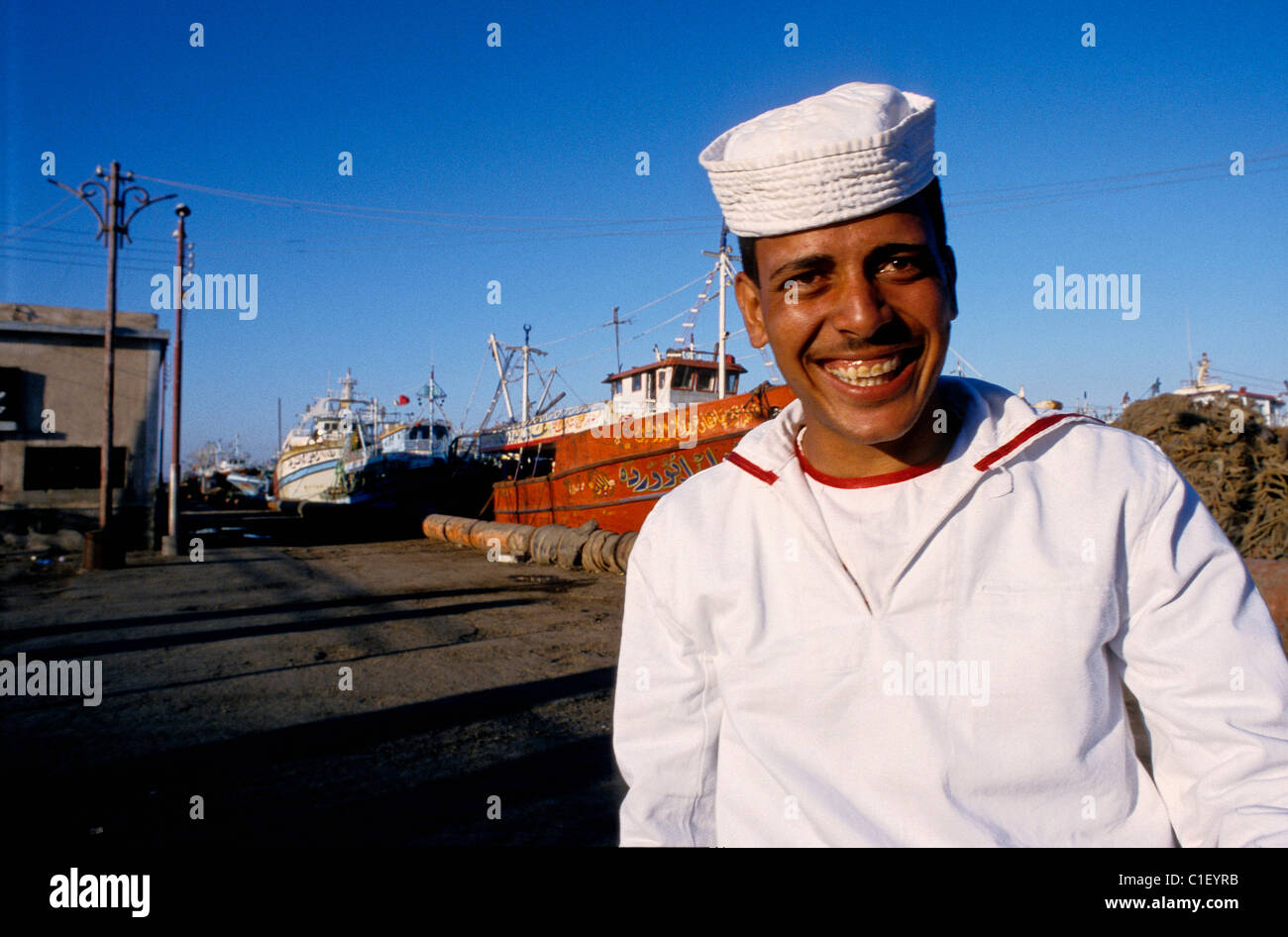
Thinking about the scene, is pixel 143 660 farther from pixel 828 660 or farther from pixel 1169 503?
pixel 1169 503

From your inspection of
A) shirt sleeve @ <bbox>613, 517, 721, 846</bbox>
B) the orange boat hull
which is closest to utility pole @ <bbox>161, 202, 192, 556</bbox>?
the orange boat hull

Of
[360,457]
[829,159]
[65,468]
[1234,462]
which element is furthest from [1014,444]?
[360,457]

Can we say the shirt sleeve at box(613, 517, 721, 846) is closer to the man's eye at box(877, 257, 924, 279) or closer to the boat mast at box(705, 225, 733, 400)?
the man's eye at box(877, 257, 924, 279)

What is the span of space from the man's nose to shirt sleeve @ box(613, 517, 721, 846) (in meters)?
0.55

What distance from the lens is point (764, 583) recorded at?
54.5 inches

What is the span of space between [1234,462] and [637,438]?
363 inches

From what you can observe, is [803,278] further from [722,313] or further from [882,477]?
[722,313]

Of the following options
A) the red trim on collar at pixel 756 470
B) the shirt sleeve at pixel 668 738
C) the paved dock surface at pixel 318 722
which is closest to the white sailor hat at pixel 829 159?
the red trim on collar at pixel 756 470

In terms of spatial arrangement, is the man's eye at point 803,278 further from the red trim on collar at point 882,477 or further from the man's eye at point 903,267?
the red trim on collar at point 882,477

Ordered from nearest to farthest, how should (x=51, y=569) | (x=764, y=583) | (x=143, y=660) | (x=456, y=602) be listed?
(x=764, y=583), (x=143, y=660), (x=456, y=602), (x=51, y=569)

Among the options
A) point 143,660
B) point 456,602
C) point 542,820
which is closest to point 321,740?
point 542,820

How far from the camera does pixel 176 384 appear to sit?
1492 centimetres
